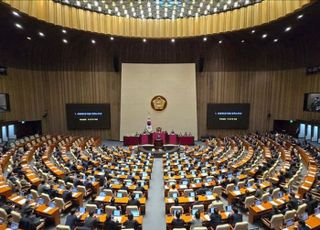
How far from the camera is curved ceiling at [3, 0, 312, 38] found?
15531mm

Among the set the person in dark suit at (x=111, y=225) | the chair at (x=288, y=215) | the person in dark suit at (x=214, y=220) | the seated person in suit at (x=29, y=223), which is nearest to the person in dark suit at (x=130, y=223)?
the person in dark suit at (x=111, y=225)

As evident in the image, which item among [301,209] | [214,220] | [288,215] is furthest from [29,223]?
[301,209]

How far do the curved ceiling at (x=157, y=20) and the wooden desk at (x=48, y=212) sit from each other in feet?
39.4

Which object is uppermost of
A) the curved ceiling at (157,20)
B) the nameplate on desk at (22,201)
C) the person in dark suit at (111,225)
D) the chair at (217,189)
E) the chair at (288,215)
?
the curved ceiling at (157,20)

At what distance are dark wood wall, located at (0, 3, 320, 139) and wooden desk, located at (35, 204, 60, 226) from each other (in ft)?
60.8

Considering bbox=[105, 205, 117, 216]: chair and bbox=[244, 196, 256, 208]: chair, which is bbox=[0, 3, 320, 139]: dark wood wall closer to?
bbox=[244, 196, 256, 208]: chair

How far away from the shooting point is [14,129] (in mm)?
24312

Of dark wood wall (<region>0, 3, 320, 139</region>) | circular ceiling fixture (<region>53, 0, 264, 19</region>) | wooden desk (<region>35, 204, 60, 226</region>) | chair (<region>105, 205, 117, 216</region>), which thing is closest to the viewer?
wooden desk (<region>35, 204, 60, 226</region>)

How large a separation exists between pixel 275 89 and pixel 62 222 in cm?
2564

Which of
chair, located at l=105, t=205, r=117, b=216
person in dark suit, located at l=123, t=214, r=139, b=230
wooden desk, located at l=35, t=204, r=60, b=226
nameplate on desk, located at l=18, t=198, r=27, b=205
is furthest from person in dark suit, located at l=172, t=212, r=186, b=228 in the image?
nameplate on desk, located at l=18, t=198, r=27, b=205

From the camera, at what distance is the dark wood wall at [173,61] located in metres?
24.7

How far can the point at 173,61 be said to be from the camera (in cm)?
2697

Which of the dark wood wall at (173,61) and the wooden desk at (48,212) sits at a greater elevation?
the dark wood wall at (173,61)

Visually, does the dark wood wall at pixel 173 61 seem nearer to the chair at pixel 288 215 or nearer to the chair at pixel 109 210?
the chair at pixel 109 210
